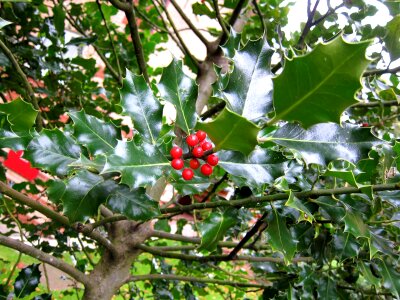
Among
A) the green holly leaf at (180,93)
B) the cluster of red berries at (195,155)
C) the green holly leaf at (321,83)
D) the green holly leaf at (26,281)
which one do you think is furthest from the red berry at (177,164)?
the green holly leaf at (26,281)

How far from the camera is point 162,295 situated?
2.21 m

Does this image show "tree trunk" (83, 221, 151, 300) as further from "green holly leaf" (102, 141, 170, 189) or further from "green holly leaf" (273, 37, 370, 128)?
"green holly leaf" (273, 37, 370, 128)

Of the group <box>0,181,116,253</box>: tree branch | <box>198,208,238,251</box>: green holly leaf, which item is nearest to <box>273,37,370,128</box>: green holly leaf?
<box>198,208,238,251</box>: green holly leaf

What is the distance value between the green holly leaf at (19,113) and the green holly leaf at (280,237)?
0.74 meters

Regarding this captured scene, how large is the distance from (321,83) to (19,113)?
0.78 metres

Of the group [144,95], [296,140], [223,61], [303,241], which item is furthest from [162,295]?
[296,140]

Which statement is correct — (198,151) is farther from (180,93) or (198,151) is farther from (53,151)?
(53,151)

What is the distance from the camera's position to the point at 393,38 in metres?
1.31

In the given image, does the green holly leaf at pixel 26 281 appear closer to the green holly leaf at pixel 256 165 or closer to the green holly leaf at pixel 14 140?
the green holly leaf at pixel 14 140

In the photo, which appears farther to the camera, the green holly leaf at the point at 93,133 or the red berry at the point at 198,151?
the green holly leaf at the point at 93,133

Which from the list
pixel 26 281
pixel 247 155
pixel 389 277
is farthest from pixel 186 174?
pixel 26 281

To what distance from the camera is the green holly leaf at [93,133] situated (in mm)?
910

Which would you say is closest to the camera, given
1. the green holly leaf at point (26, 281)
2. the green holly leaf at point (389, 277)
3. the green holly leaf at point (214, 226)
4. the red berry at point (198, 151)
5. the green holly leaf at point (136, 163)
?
the green holly leaf at point (136, 163)

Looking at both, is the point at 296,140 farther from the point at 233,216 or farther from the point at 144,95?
the point at 233,216
